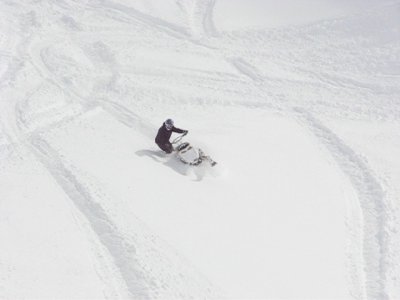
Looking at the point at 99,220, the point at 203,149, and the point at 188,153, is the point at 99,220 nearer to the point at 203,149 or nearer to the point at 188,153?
the point at 188,153

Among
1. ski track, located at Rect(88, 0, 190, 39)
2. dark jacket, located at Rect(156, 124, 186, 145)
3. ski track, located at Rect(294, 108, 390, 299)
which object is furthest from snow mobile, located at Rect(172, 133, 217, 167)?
ski track, located at Rect(88, 0, 190, 39)

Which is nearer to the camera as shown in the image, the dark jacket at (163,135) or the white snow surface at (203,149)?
the white snow surface at (203,149)

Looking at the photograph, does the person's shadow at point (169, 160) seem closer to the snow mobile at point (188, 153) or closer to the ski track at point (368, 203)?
the snow mobile at point (188, 153)

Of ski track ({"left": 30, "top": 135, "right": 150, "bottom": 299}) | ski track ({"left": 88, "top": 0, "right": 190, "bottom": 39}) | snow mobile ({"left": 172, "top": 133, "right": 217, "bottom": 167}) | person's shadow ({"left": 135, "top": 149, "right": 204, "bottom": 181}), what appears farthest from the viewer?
ski track ({"left": 88, "top": 0, "right": 190, "bottom": 39})

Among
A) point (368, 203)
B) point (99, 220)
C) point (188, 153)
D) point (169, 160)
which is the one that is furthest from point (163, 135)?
point (368, 203)

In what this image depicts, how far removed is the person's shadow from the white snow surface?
50 millimetres

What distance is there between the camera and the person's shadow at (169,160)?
52.1 feet

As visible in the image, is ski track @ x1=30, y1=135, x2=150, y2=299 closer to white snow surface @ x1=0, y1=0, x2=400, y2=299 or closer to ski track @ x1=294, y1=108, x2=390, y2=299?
white snow surface @ x1=0, y1=0, x2=400, y2=299

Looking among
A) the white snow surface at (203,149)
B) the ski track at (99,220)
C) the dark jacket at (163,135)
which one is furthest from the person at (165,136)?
the ski track at (99,220)

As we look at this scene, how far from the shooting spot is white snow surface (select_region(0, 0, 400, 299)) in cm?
1266

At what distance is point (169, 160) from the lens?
1631 centimetres

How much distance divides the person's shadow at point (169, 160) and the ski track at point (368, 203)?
15.4 feet

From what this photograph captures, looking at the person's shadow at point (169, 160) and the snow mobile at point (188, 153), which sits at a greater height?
the snow mobile at point (188, 153)

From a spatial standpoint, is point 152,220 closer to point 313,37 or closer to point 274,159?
point 274,159
